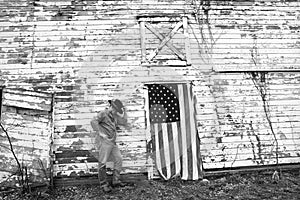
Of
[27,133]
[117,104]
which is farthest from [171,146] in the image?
[27,133]

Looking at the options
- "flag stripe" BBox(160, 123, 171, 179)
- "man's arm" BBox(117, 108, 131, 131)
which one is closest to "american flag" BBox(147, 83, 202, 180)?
"flag stripe" BBox(160, 123, 171, 179)

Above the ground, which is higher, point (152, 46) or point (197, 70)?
point (152, 46)

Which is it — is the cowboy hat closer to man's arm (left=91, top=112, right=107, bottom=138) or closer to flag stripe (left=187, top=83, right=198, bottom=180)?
man's arm (left=91, top=112, right=107, bottom=138)

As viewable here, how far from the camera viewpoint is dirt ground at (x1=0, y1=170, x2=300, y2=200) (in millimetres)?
6141

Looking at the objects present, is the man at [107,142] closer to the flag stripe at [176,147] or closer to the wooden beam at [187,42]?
the flag stripe at [176,147]

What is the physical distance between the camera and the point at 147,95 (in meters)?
7.29

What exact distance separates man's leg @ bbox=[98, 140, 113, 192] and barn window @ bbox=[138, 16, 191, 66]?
2.26 meters

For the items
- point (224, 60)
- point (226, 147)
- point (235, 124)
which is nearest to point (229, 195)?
point (226, 147)

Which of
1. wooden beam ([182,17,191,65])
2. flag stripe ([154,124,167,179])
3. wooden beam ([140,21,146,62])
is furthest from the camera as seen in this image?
wooden beam ([182,17,191,65])

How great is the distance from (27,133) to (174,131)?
3279 millimetres

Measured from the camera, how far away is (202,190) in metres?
6.51

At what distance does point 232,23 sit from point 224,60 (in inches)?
42.4

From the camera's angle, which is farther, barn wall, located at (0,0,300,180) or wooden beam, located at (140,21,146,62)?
wooden beam, located at (140,21,146,62)

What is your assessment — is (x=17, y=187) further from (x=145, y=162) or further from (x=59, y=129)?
(x=145, y=162)
